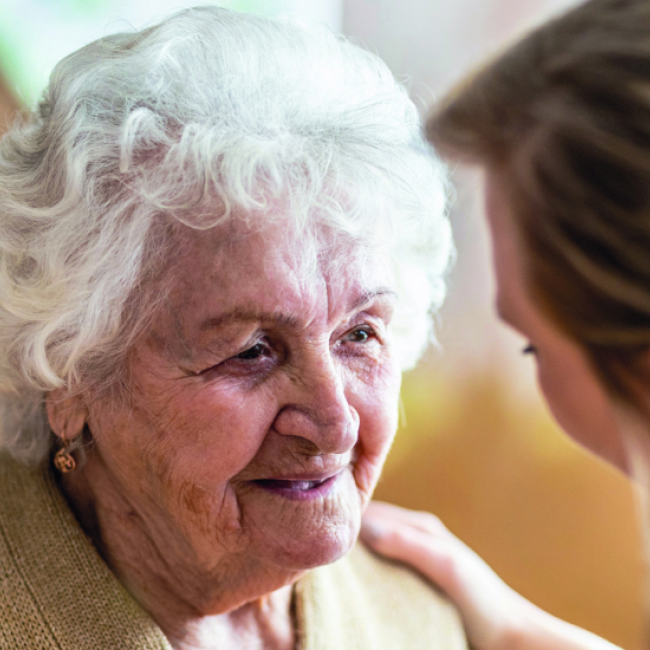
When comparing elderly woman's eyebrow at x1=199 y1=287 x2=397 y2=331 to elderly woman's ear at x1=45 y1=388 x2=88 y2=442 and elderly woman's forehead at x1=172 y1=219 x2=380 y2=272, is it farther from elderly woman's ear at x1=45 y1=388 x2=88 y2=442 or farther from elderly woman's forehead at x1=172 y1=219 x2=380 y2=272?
elderly woman's ear at x1=45 y1=388 x2=88 y2=442

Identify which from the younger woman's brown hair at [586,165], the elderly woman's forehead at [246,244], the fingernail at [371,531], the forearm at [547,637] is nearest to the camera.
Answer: the younger woman's brown hair at [586,165]

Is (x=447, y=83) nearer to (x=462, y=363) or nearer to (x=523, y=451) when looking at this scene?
(x=462, y=363)

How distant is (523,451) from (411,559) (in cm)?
76

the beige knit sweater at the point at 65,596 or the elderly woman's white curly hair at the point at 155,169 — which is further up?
the elderly woman's white curly hair at the point at 155,169

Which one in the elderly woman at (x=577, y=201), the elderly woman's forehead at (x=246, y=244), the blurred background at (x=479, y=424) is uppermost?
the elderly woman at (x=577, y=201)

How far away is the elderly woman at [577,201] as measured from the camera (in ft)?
2.09

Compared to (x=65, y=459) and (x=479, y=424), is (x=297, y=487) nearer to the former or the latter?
(x=65, y=459)

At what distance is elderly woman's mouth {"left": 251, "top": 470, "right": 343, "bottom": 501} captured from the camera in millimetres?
1223

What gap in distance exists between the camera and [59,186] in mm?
1172

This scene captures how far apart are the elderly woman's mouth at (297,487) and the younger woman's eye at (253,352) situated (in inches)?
8.5

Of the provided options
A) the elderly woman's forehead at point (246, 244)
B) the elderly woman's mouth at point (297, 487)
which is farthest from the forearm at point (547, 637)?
the elderly woman's forehead at point (246, 244)

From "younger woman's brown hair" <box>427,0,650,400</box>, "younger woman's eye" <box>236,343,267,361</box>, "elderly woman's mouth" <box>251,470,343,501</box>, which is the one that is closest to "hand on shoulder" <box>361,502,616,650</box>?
"elderly woman's mouth" <box>251,470,343,501</box>

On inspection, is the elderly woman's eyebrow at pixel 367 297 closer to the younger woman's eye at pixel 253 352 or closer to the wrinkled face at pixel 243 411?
the wrinkled face at pixel 243 411

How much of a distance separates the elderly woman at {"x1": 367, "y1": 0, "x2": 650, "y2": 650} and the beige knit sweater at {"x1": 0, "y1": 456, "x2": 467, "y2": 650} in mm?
803
